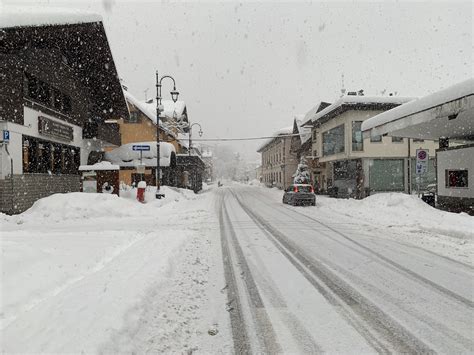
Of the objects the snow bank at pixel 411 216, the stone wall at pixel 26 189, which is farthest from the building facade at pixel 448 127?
the stone wall at pixel 26 189

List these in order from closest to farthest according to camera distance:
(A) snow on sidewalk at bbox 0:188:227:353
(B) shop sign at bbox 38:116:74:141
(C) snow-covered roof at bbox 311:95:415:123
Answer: (A) snow on sidewalk at bbox 0:188:227:353 < (B) shop sign at bbox 38:116:74:141 < (C) snow-covered roof at bbox 311:95:415:123

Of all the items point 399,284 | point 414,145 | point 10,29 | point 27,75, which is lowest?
point 399,284

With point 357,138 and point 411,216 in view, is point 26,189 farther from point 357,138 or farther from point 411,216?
point 357,138

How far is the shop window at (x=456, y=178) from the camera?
15977 mm

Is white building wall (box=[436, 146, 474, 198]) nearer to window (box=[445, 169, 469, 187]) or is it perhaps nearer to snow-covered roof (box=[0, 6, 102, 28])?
window (box=[445, 169, 469, 187])

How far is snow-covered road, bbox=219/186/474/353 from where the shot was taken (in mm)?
3531

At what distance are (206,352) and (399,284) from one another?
3.57 metres

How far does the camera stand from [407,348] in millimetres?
3359

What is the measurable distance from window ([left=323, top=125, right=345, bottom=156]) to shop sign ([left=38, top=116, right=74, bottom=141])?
20968 mm

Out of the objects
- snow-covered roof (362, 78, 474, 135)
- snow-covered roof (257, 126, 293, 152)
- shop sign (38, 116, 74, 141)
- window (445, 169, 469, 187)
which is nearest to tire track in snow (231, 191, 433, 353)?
snow-covered roof (362, 78, 474, 135)

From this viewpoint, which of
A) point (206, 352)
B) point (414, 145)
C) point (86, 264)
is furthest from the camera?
point (414, 145)

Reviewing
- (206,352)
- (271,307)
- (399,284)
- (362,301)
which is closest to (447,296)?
(399,284)

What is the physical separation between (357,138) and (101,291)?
26149 mm

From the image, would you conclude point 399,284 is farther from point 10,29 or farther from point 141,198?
point 141,198
